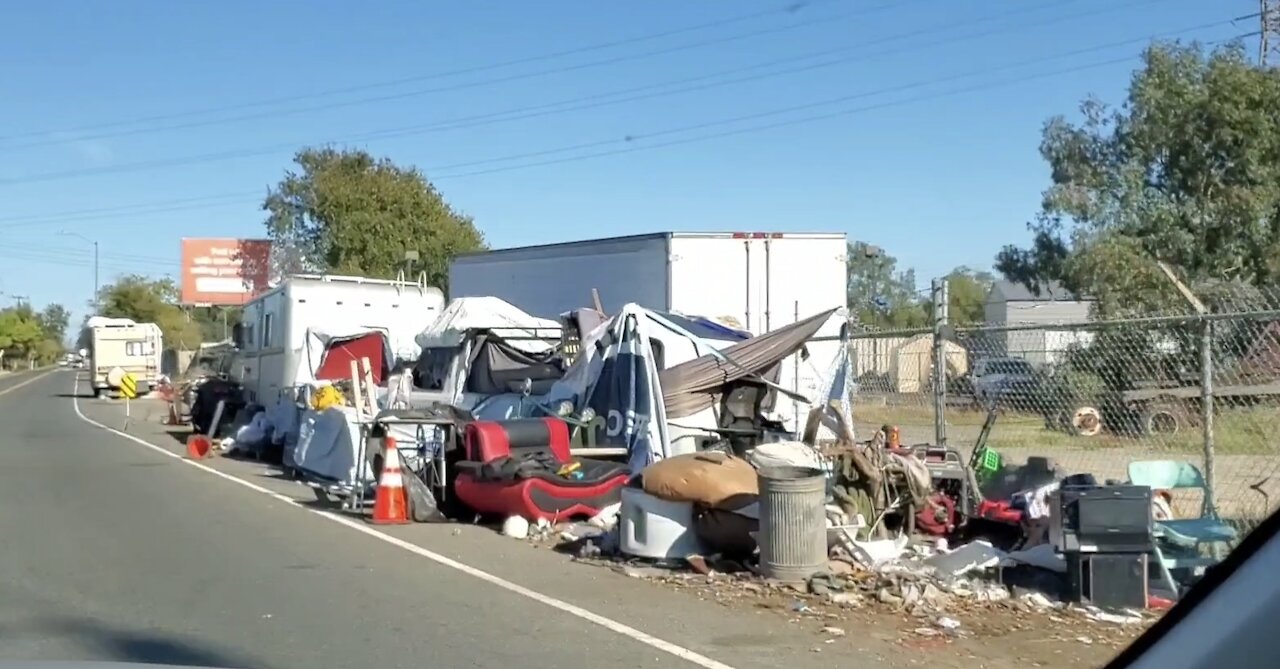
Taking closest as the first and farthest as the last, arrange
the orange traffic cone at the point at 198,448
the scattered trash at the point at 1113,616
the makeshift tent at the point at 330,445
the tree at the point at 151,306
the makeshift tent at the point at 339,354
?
the scattered trash at the point at 1113,616 → the makeshift tent at the point at 330,445 → the orange traffic cone at the point at 198,448 → the makeshift tent at the point at 339,354 → the tree at the point at 151,306

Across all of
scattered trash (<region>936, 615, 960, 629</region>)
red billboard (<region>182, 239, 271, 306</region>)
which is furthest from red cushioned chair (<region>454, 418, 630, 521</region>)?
red billboard (<region>182, 239, 271, 306</region>)

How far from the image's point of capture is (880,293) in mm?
64625

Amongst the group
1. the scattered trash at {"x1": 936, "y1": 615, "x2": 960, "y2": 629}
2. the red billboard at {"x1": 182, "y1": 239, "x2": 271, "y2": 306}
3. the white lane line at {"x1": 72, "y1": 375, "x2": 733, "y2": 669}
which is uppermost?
the red billboard at {"x1": 182, "y1": 239, "x2": 271, "y2": 306}

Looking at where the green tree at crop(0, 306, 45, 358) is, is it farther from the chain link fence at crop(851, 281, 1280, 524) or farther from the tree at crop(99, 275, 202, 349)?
the chain link fence at crop(851, 281, 1280, 524)

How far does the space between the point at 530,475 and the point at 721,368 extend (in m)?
3.52

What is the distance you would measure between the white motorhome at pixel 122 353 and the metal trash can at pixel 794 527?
4181cm

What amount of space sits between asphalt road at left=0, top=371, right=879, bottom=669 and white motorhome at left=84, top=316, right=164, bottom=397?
35.4 m

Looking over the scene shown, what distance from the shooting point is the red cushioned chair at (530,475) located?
40.6ft

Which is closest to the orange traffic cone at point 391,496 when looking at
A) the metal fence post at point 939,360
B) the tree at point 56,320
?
the metal fence post at point 939,360

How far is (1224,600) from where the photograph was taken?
2.23 metres

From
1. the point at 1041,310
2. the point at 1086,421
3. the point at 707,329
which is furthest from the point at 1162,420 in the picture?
the point at 1041,310

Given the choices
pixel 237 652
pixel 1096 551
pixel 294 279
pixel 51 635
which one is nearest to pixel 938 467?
pixel 1096 551

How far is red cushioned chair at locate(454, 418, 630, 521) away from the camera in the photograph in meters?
12.4

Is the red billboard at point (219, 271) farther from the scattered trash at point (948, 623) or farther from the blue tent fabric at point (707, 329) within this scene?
the scattered trash at point (948, 623)
